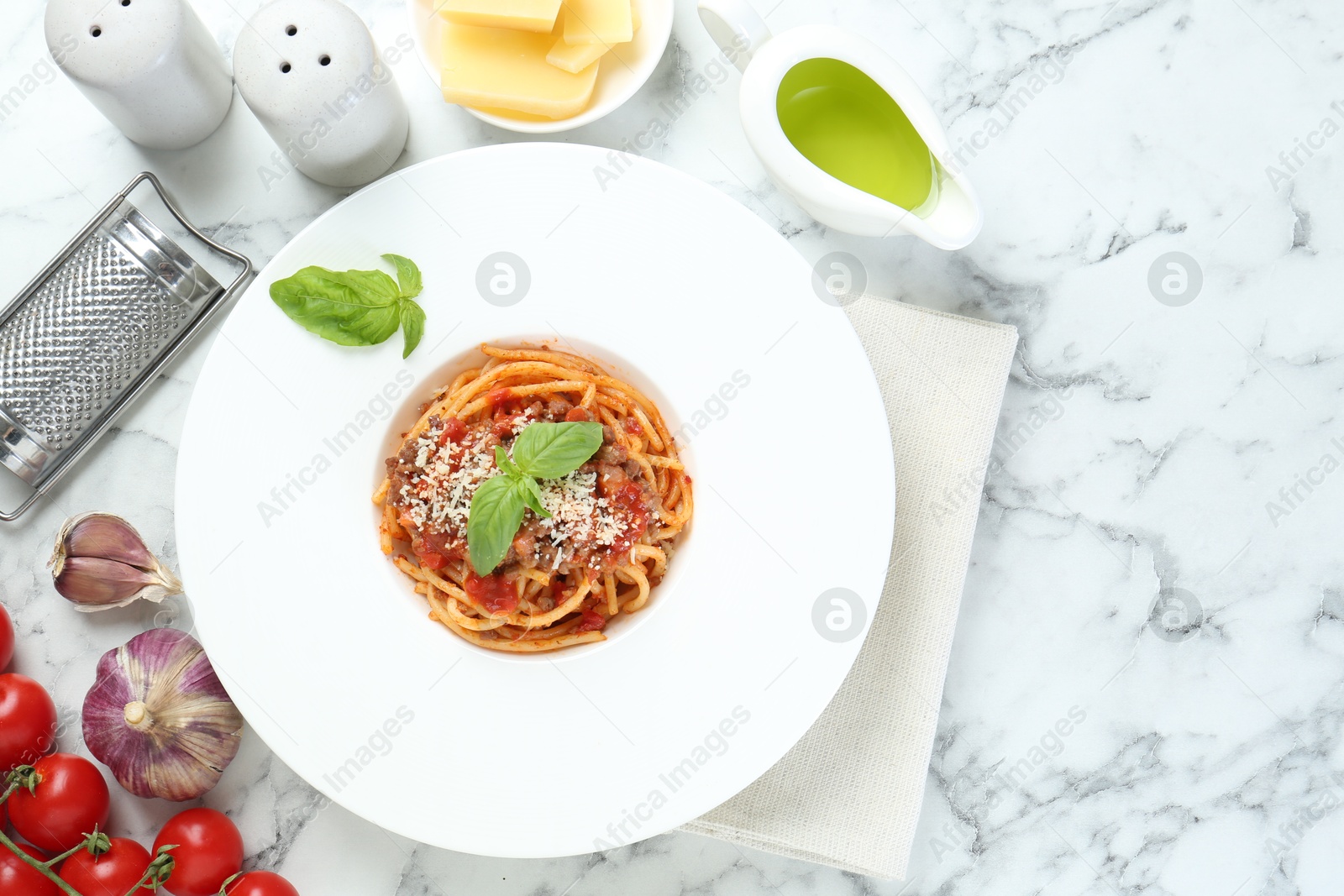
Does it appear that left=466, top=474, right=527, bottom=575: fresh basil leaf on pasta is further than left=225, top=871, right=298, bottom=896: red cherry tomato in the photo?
No

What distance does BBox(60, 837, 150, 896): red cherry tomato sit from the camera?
117 inches

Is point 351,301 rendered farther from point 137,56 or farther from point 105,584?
point 105,584

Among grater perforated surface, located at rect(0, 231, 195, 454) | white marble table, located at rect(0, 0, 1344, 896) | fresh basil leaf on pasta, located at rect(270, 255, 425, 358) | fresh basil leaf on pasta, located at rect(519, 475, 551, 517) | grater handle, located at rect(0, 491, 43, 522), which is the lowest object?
white marble table, located at rect(0, 0, 1344, 896)

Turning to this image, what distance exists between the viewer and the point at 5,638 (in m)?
3.13

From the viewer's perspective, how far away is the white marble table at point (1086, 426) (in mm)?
3283

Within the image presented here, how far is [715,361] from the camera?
8.90 feet

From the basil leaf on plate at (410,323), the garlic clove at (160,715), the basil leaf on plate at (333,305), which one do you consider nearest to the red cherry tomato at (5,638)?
the garlic clove at (160,715)

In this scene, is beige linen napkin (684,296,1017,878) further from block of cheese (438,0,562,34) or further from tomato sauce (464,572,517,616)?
block of cheese (438,0,562,34)

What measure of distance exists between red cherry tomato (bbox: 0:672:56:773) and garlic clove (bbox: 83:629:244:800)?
17 cm

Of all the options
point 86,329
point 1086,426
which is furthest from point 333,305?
point 1086,426

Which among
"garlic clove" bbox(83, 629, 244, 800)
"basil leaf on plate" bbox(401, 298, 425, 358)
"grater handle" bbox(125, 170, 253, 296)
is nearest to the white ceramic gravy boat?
"basil leaf on plate" bbox(401, 298, 425, 358)

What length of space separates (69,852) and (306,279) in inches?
73.4

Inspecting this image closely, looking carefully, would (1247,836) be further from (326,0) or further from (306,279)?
(326,0)

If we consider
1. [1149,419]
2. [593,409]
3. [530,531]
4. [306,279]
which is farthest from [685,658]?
[1149,419]
